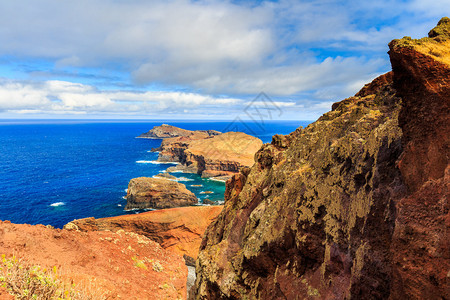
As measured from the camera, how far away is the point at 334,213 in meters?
10.8

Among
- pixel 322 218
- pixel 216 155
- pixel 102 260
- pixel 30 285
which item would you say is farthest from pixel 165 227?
pixel 216 155

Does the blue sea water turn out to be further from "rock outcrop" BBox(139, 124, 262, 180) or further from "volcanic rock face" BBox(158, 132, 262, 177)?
"volcanic rock face" BBox(158, 132, 262, 177)

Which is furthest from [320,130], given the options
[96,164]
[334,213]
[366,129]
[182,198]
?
[96,164]

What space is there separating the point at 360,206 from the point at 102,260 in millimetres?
25051

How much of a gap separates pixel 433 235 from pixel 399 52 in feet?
16.5

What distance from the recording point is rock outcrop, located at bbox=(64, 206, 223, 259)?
45188mm

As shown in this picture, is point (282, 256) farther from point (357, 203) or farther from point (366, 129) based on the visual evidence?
point (366, 129)

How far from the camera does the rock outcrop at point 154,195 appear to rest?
65.9m

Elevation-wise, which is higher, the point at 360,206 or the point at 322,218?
the point at 360,206

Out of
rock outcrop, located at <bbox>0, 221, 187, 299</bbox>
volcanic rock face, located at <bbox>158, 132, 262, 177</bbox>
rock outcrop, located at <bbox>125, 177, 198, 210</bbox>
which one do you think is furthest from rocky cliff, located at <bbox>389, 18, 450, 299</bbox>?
volcanic rock face, located at <bbox>158, 132, 262, 177</bbox>

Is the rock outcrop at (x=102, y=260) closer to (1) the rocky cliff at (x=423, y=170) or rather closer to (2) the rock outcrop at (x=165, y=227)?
(2) the rock outcrop at (x=165, y=227)

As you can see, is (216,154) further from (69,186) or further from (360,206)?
(360,206)

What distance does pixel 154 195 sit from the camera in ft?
219

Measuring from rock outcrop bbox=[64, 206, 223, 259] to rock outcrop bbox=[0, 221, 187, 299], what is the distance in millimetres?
13960
